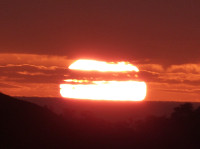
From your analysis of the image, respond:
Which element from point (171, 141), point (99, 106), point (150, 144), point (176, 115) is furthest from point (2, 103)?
point (99, 106)

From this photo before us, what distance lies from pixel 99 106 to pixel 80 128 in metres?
47.9

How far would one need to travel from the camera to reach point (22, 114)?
4359 cm

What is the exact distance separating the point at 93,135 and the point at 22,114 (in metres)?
6.11

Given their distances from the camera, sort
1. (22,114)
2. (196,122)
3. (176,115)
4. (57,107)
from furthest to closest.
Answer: (57,107), (176,115), (196,122), (22,114)

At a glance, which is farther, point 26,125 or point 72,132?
point 72,132

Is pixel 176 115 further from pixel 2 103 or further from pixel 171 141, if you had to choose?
pixel 2 103

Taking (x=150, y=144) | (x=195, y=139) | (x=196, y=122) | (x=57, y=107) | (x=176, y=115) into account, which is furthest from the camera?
(x=57, y=107)

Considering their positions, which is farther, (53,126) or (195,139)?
(195,139)

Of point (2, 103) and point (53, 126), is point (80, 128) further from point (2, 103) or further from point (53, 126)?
point (2, 103)

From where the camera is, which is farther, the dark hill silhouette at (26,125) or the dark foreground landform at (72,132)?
the dark foreground landform at (72,132)

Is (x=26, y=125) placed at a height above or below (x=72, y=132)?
above

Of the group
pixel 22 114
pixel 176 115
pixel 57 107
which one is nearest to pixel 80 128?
pixel 22 114

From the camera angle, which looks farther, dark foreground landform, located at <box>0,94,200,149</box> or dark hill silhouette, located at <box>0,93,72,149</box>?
dark foreground landform, located at <box>0,94,200,149</box>

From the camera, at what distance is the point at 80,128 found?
151 ft
